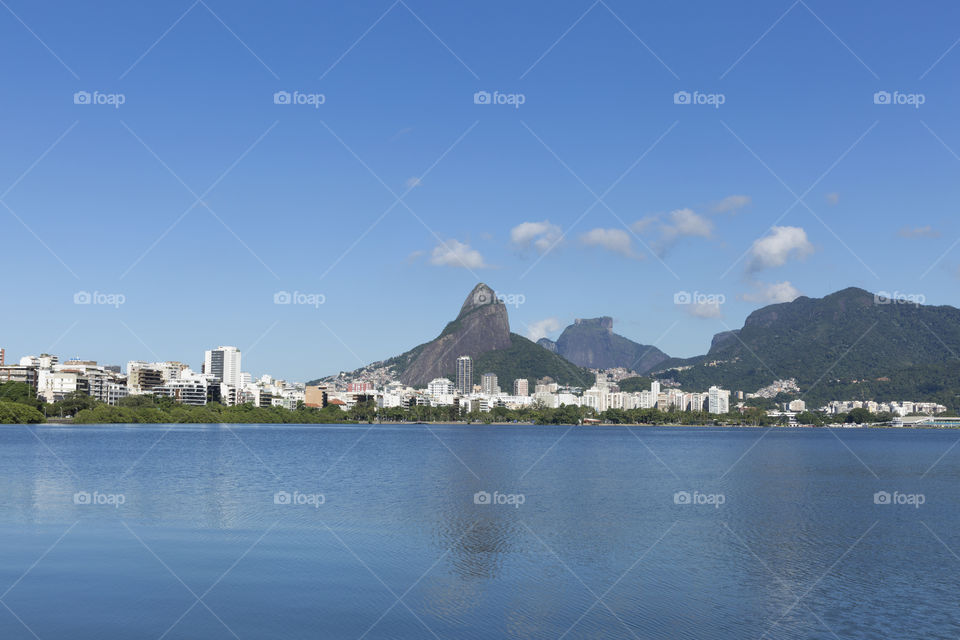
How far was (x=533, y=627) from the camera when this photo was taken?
1540cm

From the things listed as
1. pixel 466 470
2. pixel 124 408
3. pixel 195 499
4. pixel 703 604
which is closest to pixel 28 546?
pixel 195 499

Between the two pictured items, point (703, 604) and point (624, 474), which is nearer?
point (703, 604)

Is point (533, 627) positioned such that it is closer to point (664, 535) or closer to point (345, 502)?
point (664, 535)

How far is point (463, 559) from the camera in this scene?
21594mm

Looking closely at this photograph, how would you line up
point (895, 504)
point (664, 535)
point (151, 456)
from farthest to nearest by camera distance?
point (151, 456), point (895, 504), point (664, 535)

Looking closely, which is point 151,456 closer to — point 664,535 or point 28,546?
point 28,546

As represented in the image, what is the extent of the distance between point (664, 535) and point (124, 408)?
127 metres

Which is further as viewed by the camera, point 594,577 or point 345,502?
point 345,502

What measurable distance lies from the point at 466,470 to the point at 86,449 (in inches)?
1302

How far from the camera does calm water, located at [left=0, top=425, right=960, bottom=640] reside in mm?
15688

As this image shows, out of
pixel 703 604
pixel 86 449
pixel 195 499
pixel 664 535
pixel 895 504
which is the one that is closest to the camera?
pixel 703 604

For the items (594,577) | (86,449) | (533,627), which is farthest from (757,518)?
(86,449)

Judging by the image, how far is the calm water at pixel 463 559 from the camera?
15.7 meters

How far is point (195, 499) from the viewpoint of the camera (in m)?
32.5
